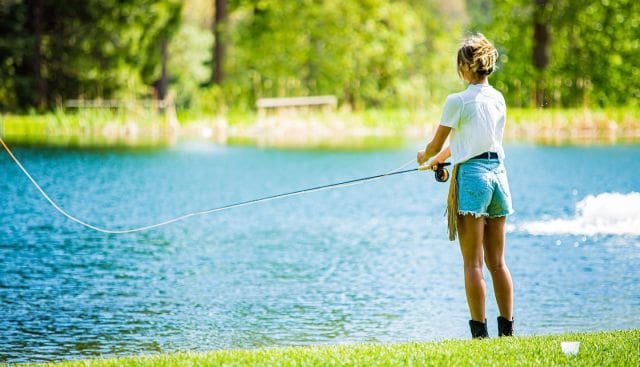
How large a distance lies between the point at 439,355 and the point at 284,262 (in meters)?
5.59

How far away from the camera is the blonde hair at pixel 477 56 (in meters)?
6.46

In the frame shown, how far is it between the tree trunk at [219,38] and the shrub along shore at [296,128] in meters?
4.23

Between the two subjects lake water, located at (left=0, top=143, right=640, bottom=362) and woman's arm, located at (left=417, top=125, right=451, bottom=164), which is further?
lake water, located at (left=0, top=143, right=640, bottom=362)

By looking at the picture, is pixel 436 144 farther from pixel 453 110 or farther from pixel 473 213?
pixel 473 213

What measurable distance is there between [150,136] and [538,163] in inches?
470

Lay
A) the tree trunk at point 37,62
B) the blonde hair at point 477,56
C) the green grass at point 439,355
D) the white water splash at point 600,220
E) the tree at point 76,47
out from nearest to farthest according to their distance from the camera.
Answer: the green grass at point 439,355 < the blonde hair at point 477,56 < the white water splash at point 600,220 < the tree trunk at point 37,62 < the tree at point 76,47

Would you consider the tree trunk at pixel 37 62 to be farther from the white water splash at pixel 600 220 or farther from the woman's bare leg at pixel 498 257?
the woman's bare leg at pixel 498 257

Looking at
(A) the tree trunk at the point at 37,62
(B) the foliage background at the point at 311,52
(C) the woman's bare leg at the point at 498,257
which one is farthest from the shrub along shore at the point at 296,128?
(C) the woman's bare leg at the point at 498,257

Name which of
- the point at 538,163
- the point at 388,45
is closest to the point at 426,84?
the point at 388,45

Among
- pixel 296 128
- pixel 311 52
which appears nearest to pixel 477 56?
pixel 296 128

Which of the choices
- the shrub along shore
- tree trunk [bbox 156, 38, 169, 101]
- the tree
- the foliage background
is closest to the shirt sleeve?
the shrub along shore

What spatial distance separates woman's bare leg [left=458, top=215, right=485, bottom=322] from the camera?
6547mm

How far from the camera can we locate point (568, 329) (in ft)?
27.4

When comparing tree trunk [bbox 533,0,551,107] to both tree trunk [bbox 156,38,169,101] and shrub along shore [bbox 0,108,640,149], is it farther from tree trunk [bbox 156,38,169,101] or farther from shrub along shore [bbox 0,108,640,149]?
tree trunk [bbox 156,38,169,101]
